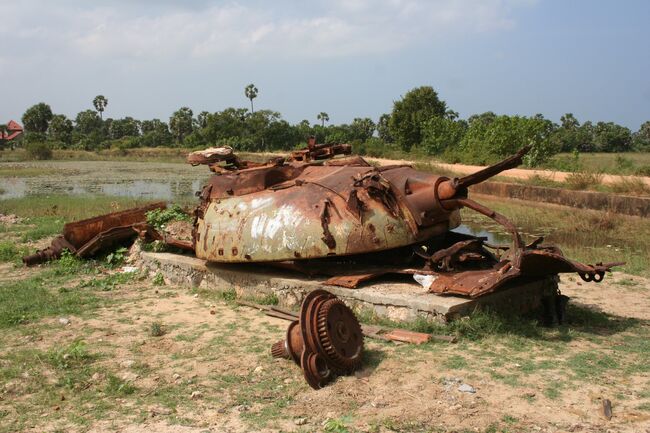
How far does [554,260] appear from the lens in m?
5.89

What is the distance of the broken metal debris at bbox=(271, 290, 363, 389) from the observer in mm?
4898

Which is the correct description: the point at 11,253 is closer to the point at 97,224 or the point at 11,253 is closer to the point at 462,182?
the point at 97,224

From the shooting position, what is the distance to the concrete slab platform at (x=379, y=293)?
5.97 m

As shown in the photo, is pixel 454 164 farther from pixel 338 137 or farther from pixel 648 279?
pixel 338 137

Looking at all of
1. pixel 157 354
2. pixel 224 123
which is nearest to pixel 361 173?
pixel 157 354

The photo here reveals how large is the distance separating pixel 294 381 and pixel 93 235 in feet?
23.4

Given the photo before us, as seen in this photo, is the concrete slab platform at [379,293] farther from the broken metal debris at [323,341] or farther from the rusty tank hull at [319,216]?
the broken metal debris at [323,341]

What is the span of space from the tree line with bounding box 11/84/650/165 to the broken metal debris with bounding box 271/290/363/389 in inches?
900

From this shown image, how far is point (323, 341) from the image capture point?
5.00 meters

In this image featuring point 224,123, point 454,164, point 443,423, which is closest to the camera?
point 443,423

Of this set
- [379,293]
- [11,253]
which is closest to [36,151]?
[11,253]

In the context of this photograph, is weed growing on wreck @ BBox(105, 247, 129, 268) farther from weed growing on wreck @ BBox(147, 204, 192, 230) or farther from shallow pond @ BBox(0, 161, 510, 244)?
shallow pond @ BBox(0, 161, 510, 244)

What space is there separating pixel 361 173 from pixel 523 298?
7.04 ft

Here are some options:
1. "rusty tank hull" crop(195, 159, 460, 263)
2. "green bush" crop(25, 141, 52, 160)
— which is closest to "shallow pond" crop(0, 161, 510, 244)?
"green bush" crop(25, 141, 52, 160)
